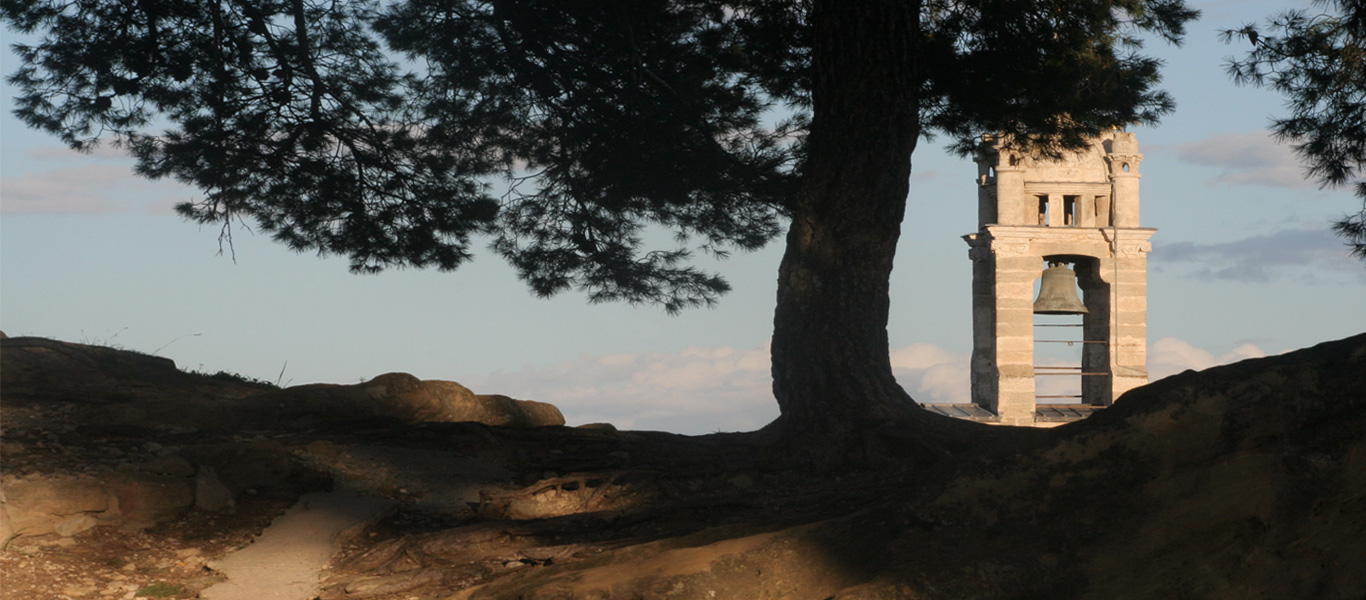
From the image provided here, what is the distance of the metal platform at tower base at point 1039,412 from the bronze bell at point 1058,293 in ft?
4.95

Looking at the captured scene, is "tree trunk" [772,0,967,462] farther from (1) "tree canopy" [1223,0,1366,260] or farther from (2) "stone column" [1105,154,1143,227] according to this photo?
(2) "stone column" [1105,154,1143,227]

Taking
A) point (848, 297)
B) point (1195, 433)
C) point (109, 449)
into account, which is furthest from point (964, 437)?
point (109, 449)

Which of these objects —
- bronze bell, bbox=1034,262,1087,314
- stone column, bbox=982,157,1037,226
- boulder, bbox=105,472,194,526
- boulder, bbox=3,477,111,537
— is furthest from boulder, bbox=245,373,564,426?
bronze bell, bbox=1034,262,1087,314

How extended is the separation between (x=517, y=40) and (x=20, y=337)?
4697 mm

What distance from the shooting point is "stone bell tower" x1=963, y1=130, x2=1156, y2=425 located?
14656 mm

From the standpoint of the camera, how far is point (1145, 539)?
11.0ft

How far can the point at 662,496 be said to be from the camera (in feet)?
20.6

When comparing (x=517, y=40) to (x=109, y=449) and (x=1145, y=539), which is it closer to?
(x=109, y=449)

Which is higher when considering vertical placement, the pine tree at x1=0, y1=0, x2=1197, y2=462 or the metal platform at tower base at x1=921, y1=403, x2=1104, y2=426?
the pine tree at x1=0, y1=0, x2=1197, y2=462

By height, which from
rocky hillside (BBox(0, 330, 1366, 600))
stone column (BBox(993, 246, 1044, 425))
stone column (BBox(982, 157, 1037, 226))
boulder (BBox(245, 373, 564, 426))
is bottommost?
rocky hillside (BBox(0, 330, 1366, 600))

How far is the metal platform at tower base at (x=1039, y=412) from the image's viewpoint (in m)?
15.4

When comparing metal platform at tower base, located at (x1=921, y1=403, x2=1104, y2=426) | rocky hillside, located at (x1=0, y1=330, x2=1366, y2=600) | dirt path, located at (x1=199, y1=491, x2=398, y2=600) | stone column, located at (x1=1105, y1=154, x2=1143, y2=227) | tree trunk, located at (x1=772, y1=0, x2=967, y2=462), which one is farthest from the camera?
metal platform at tower base, located at (x1=921, y1=403, x2=1104, y2=426)

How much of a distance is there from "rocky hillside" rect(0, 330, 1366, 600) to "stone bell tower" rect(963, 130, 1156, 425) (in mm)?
8151

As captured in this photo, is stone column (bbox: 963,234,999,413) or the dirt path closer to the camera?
the dirt path
